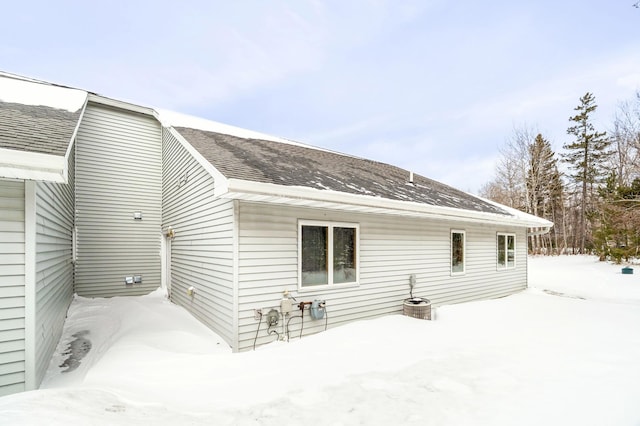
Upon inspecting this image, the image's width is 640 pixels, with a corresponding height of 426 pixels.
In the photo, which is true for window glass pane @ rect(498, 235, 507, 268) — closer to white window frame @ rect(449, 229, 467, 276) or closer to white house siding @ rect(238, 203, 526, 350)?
white house siding @ rect(238, 203, 526, 350)

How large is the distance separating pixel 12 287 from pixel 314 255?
380 centimetres

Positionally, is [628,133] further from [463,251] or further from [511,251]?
[463,251]

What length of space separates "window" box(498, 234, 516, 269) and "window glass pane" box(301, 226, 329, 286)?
271 inches

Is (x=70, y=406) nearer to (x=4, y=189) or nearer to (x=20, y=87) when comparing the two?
(x=4, y=189)

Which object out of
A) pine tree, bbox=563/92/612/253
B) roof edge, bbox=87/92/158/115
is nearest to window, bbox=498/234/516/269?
roof edge, bbox=87/92/158/115

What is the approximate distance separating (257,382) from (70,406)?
1.71 meters

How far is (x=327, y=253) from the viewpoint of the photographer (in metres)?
5.49

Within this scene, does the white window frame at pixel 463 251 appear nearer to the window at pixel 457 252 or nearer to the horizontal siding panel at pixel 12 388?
the window at pixel 457 252

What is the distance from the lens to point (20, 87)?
6.21 meters

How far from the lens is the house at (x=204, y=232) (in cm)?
318

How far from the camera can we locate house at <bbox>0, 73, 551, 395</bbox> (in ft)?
10.4

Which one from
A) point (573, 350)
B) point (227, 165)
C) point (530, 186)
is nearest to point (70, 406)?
point (227, 165)

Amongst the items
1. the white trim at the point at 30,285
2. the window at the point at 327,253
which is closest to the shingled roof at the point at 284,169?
the window at the point at 327,253

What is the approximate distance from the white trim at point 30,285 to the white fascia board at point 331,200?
2011mm
